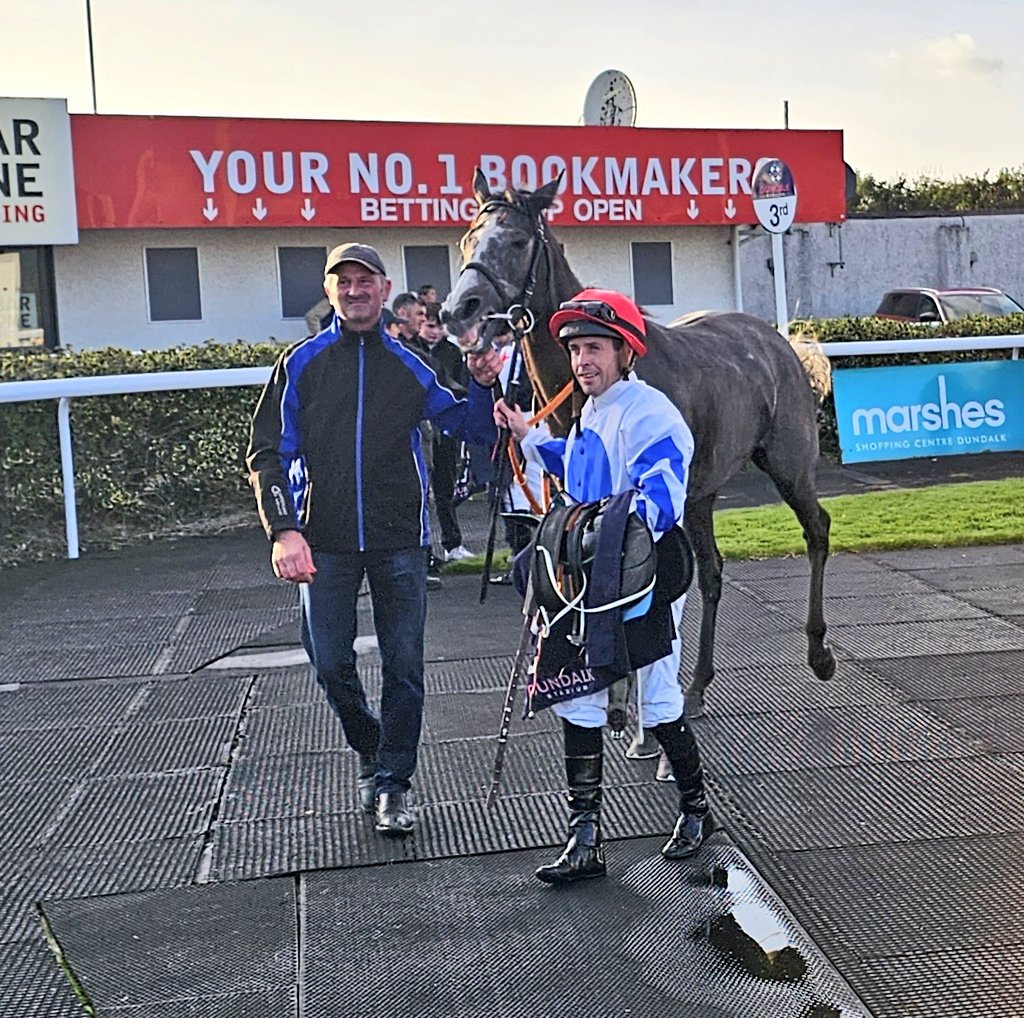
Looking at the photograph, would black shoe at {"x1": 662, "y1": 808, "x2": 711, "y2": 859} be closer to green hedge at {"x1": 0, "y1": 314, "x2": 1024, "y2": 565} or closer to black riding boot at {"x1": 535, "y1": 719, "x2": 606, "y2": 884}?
black riding boot at {"x1": 535, "y1": 719, "x2": 606, "y2": 884}

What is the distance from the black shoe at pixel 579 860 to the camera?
15.2 ft

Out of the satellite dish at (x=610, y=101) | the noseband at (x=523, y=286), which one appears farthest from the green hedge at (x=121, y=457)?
the satellite dish at (x=610, y=101)

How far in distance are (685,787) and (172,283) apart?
14.9m

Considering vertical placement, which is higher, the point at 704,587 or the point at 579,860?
the point at 704,587

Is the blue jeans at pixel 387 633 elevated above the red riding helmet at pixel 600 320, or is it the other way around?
the red riding helmet at pixel 600 320

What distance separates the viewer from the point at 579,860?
4648 millimetres

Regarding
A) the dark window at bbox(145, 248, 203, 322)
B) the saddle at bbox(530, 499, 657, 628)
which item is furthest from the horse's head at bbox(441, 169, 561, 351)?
the dark window at bbox(145, 248, 203, 322)

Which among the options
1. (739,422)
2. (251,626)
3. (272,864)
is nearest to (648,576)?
(272,864)

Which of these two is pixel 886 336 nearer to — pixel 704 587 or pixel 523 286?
pixel 704 587

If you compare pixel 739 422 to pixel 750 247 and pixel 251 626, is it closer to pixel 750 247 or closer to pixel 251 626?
pixel 251 626

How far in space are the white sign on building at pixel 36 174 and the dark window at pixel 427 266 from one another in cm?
443

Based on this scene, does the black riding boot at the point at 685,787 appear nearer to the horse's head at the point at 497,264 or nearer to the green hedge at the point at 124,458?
the horse's head at the point at 497,264

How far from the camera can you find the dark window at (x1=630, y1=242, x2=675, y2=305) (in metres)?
20.4

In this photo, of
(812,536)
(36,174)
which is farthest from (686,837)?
(36,174)
